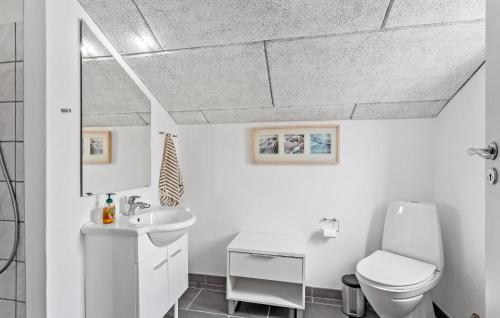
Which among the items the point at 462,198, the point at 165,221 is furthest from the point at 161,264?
the point at 462,198

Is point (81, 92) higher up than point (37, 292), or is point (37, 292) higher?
point (81, 92)

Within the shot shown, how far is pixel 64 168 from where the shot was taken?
133cm

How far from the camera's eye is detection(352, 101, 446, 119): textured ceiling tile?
6.40ft

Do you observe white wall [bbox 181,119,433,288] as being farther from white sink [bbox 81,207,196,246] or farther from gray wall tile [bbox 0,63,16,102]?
gray wall tile [bbox 0,63,16,102]

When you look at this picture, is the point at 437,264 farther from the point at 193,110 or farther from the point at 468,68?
the point at 193,110

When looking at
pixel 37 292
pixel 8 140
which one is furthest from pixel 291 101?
pixel 37 292

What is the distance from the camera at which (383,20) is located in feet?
4.42

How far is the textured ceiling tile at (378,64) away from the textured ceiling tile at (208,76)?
0.13m

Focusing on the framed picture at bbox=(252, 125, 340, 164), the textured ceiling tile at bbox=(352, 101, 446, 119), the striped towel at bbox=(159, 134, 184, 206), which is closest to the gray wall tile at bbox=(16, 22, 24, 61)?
the striped towel at bbox=(159, 134, 184, 206)

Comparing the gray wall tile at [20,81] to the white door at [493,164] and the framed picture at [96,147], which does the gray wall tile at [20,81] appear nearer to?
the framed picture at [96,147]

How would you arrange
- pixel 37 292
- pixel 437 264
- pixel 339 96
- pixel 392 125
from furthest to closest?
pixel 392 125 → pixel 339 96 → pixel 437 264 → pixel 37 292

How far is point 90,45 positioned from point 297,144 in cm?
165

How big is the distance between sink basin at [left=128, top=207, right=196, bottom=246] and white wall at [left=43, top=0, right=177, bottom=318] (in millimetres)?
344

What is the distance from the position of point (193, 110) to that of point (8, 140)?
4.03ft
